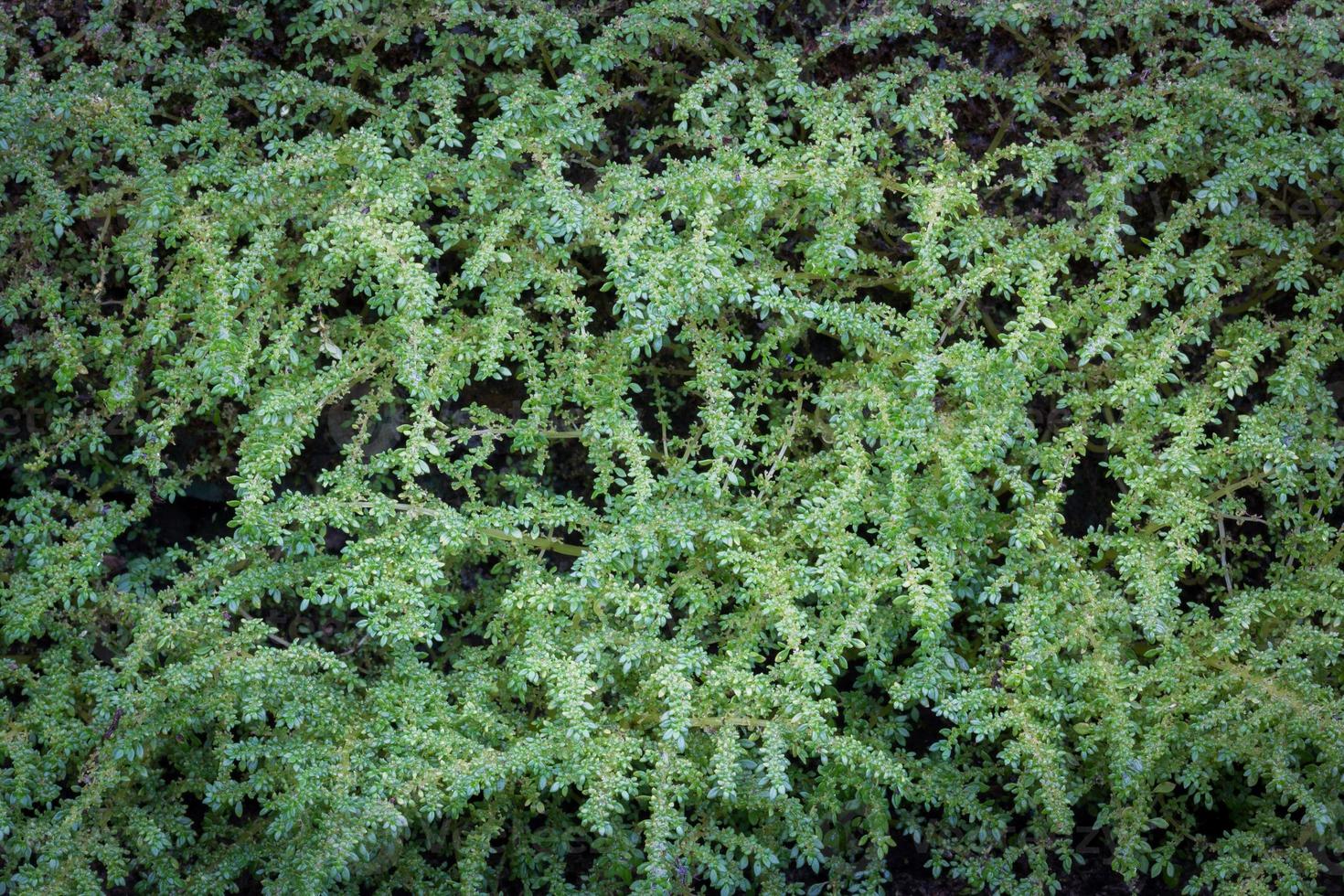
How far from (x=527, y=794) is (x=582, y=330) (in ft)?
3.58

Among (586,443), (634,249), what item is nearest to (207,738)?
(586,443)

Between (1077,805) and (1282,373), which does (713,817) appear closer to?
(1077,805)

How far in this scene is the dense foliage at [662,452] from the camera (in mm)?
2881

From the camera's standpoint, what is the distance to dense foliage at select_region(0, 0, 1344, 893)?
2.88 metres

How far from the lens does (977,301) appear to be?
131 inches

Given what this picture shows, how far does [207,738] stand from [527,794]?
0.80 metres

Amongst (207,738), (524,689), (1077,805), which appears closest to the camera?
(524,689)

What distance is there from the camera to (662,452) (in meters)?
3.31

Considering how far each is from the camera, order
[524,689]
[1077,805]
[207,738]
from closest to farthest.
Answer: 1. [524,689]
2. [207,738]
3. [1077,805]

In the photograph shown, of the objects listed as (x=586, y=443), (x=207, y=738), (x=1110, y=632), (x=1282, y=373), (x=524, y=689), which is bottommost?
(x=207, y=738)

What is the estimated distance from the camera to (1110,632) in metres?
3.08

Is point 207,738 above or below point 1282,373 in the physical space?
below

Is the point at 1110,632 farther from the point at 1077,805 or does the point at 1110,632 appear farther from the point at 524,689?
the point at 524,689

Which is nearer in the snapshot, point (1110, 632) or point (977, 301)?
point (1110, 632)
